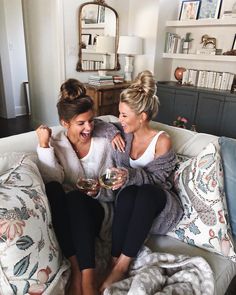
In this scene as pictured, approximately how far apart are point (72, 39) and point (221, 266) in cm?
299

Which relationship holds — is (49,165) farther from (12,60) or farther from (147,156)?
(12,60)

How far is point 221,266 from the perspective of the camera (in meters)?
1.10

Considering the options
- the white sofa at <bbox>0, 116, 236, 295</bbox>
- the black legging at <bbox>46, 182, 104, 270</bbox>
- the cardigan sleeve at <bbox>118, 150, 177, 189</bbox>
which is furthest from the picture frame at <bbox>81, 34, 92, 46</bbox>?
the black legging at <bbox>46, 182, 104, 270</bbox>

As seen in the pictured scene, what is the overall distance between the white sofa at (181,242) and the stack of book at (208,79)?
2015 millimetres

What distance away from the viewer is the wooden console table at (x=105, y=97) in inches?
126

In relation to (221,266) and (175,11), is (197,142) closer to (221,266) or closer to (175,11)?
(221,266)

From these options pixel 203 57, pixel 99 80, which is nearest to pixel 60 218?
pixel 99 80

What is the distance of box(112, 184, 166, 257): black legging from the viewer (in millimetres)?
1089

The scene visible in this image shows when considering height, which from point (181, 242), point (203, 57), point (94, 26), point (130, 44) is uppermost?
point (94, 26)

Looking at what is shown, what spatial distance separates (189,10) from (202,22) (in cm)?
31

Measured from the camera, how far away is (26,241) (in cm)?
88

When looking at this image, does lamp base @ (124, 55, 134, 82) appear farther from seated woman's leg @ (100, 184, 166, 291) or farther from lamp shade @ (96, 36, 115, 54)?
seated woman's leg @ (100, 184, 166, 291)

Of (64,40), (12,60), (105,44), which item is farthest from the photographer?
(12,60)

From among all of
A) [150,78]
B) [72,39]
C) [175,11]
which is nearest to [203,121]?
[175,11]
